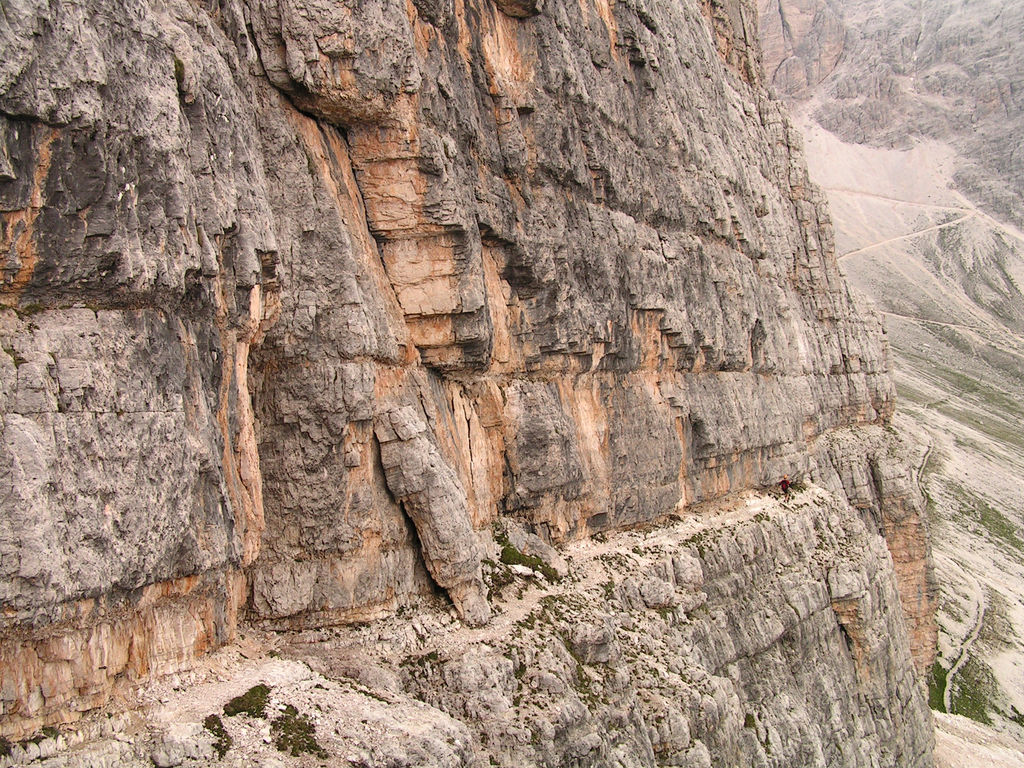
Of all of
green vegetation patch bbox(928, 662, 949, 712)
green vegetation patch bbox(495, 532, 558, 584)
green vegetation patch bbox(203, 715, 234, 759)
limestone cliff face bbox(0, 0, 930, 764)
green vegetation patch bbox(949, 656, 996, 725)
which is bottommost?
green vegetation patch bbox(949, 656, 996, 725)

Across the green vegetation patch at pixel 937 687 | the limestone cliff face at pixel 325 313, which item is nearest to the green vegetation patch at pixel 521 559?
the limestone cliff face at pixel 325 313

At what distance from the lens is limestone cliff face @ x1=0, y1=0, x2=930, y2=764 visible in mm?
16922

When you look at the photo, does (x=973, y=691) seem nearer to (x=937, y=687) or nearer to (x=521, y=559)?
(x=937, y=687)

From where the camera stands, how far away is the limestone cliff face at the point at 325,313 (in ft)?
55.5

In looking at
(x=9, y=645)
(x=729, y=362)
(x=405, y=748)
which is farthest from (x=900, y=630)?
(x=9, y=645)

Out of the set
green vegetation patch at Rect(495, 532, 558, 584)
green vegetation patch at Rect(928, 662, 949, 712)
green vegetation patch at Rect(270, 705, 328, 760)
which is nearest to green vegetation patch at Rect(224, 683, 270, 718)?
green vegetation patch at Rect(270, 705, 328, 760)

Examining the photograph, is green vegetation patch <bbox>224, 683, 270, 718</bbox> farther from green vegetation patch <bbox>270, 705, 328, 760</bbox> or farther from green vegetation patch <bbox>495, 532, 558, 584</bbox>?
green vegetation patch <bbox>495, 532, 558, 584</bbox>

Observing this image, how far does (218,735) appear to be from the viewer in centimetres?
1838

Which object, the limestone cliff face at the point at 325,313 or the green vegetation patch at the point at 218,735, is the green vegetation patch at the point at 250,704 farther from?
the limestone cliff face at the point at 325,313

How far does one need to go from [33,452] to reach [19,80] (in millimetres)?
5980

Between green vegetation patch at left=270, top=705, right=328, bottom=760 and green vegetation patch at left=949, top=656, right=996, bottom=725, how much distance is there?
215 feet

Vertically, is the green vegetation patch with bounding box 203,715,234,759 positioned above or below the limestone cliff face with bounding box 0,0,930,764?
below

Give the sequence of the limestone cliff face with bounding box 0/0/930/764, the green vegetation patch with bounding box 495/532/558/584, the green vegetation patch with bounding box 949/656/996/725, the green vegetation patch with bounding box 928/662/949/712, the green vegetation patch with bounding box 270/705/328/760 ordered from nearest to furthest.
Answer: the limestone cliff face with bounding box 0/0/930/764 < the green vegetation patch with bounding box 270/705/328/760 < the green vegetation patch with bounding box 495/532/558/584 < the green vegetation patch with bounding box 928/662/949/712 < the green vegetation patch with bounding box 949/656/996/725

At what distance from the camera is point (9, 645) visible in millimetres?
15961
